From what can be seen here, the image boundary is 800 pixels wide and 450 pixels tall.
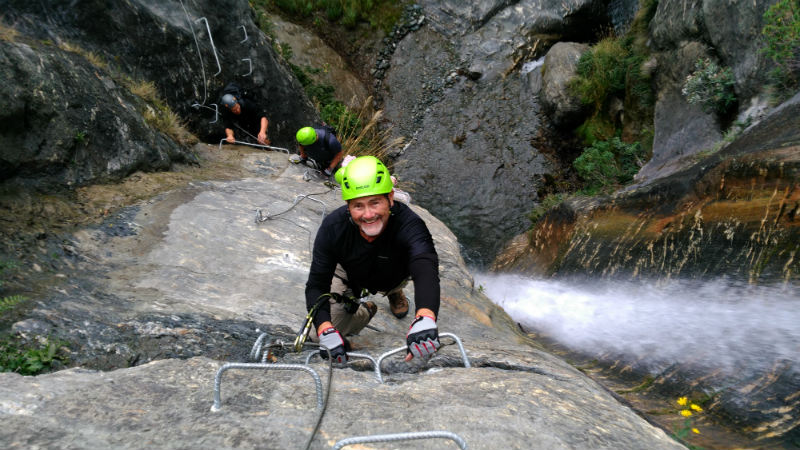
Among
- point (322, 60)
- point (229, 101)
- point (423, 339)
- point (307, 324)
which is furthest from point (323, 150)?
point (322, 60)

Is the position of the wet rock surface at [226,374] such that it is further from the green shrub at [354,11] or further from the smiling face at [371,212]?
the green shrub at [354,11]

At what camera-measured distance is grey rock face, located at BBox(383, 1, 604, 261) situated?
38.5 feet

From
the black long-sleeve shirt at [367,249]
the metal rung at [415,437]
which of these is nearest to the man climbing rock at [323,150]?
the black long-sleeve shirt at [367,249]

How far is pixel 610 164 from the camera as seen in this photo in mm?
9984

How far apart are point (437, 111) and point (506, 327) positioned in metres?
10.2

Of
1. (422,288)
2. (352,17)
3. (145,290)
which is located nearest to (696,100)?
(422,288)

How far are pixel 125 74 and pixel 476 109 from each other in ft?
30.0

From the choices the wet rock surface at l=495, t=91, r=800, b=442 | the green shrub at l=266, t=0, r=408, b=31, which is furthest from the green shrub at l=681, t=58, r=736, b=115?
the green shrub at l=266, t=0, r=408, b=31

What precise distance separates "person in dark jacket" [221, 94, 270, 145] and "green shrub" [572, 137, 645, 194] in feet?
21.2

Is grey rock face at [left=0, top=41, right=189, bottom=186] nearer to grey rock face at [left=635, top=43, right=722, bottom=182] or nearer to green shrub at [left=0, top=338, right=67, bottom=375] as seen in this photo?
green shrub at [left=0, top=338, right=67, bottom=375]

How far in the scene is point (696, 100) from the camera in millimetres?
7570

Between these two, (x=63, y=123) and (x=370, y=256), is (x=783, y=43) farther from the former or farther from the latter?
(x=63, y=123)

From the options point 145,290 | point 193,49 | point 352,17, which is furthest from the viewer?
point 352,17

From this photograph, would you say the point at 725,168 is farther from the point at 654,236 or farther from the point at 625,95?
the point at 625,95
